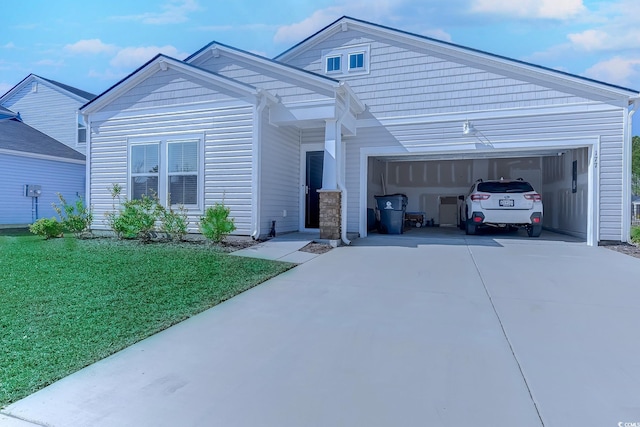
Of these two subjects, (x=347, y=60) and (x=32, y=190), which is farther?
(x=32, y=190)

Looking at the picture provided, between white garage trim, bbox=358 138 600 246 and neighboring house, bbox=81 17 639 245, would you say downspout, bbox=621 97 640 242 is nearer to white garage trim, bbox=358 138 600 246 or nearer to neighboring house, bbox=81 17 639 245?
neighboring house, bbox=81 17 639 245

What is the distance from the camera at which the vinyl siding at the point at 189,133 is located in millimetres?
8031

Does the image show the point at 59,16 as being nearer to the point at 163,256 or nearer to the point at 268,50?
the point at 268,50

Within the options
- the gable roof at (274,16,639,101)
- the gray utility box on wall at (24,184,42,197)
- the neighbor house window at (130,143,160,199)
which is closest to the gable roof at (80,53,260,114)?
the neighbor house window at (130,143,160,199)

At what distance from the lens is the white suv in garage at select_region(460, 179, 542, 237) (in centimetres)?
928

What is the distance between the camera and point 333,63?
10.6m

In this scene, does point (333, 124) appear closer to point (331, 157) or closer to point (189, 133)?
point (331, 157)

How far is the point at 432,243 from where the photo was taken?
8.59m

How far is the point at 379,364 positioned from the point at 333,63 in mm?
9540

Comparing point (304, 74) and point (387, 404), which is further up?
point (304, 74)

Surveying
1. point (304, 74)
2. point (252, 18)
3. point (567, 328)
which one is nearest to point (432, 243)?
point (304, 74)

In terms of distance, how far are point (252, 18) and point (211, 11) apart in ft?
4.33

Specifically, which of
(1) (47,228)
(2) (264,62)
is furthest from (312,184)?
(1) (47,228)

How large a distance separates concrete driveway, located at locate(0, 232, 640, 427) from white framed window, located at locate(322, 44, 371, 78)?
7308 mm
